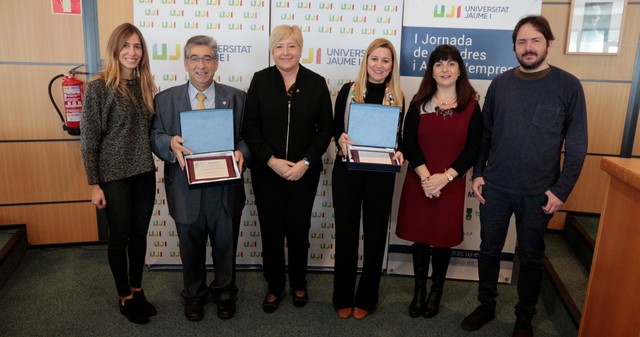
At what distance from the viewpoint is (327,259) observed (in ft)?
11.7

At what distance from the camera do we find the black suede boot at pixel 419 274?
2840 millimetres

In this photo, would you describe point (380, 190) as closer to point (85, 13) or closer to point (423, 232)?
point (423, 232)

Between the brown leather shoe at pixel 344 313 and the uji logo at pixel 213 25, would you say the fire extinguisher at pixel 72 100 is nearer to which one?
the uji logo at pixel 213 25

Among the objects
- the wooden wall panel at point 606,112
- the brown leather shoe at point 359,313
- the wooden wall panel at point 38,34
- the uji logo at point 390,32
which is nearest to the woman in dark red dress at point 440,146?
the brown leather shoe at point 359,313

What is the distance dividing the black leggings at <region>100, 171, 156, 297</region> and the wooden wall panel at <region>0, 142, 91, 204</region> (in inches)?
58.9

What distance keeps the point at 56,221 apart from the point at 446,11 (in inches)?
137

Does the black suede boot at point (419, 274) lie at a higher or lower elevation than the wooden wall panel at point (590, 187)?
lower

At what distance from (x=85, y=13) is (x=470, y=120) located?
2945mm

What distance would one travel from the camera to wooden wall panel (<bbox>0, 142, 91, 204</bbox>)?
146 inches

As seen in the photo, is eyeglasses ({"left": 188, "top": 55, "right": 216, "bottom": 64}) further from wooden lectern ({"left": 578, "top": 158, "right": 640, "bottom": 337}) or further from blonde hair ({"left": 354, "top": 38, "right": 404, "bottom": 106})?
wooden lectern ({"left": 578, "top": 158, "right": 640, "bottom": 337})

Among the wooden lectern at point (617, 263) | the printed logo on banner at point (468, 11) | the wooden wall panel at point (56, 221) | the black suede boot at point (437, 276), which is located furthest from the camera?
the wooden wall panel at point (56, 221)

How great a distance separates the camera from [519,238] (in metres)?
2.58

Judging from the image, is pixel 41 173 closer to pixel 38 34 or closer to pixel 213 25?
pixel 38 34

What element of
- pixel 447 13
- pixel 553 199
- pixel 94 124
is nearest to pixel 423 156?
pixel 553 199
